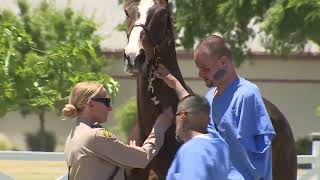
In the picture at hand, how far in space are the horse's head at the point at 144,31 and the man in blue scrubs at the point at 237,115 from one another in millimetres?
686

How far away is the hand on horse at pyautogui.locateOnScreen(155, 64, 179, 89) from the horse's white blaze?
29 cm

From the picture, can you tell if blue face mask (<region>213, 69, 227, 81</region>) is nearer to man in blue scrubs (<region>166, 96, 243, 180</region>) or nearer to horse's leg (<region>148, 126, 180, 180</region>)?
man in blue scrubs (<region>166, 96, 243, 180</region>)

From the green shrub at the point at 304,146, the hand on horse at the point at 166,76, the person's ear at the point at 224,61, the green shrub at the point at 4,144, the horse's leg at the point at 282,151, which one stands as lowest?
the green shrub at the point at 4,144

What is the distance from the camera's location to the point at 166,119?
5672 millimetres

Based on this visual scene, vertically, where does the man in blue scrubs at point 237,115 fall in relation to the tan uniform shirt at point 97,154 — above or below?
above

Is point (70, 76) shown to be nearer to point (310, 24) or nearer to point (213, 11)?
point (310, 24)

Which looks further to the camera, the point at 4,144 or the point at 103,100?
the point at 4,144

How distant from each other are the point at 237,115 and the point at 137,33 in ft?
3.78

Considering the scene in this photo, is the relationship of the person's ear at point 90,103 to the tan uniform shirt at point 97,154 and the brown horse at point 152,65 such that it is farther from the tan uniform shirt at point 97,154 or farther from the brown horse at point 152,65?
the brown horse at point 152,65

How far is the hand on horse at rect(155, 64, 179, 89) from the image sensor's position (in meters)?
5.61

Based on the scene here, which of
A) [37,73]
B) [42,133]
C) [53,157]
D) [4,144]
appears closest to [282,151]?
[37,73]

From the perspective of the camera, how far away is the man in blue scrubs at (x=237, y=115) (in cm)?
471

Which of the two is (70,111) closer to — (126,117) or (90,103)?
(90,103)

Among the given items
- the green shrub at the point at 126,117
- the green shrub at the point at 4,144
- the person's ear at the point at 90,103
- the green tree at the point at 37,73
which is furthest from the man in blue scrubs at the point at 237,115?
the green shrub at the point at 4,144
